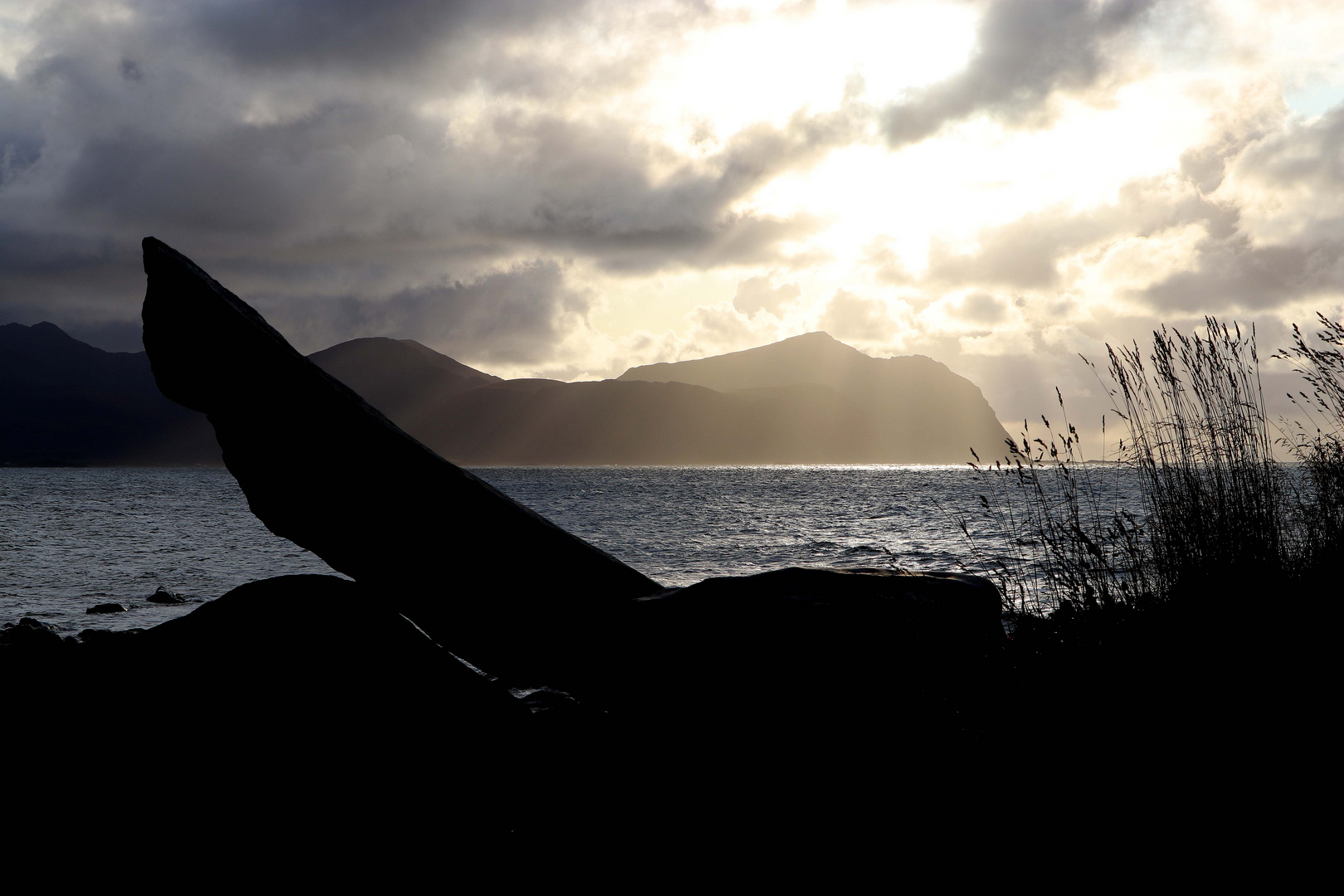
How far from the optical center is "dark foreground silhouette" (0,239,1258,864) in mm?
3578

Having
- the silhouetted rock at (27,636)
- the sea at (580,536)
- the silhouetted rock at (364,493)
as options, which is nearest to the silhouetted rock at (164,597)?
the sea at (580,536)

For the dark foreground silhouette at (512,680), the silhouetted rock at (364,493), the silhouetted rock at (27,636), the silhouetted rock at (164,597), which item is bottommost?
the silhouetted rock at (164,597)

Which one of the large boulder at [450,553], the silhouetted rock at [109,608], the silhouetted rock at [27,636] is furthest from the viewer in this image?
the silhouetted rock at [109,608]

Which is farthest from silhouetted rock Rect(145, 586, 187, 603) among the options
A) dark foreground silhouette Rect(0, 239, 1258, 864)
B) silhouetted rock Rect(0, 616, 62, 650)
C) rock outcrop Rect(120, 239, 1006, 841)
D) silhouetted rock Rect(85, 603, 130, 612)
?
rock outcrop Rect(120, 239, 1006, 841)

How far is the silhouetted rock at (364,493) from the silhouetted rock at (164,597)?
13323mm

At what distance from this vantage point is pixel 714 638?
3955 mm

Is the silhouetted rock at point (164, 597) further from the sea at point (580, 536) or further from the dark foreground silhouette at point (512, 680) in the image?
the dark foreground silhouette at point (512, 680)

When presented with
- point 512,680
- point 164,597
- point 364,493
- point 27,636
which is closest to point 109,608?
point 164,597

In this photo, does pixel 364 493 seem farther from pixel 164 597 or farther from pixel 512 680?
pixel 164 597

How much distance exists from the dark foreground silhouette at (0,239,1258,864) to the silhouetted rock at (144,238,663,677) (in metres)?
0.02

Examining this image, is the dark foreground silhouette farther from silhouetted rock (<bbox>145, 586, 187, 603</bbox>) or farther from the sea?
silhouetted rock (<bbox>145, 586, 187, 603</bbox>)

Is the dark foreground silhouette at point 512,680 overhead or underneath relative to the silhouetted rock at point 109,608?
overhead

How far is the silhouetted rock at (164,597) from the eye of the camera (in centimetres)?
1570

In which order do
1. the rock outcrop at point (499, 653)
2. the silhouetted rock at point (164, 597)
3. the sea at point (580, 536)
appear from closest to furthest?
the rock outcrop at point (499, 653)
the silhouetted rock at point (164, 597)
the sea at point (580, 536)
